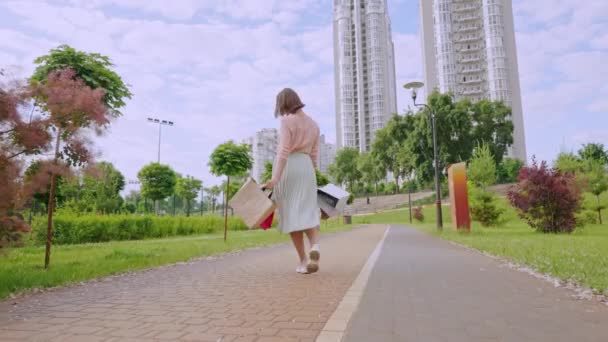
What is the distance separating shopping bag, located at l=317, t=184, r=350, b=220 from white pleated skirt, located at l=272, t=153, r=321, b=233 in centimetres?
47

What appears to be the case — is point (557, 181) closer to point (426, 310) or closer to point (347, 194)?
point (347, 194)

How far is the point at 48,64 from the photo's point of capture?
7.06 m

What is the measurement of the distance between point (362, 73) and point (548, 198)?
111 metres

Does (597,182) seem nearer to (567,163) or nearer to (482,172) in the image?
(567,163)

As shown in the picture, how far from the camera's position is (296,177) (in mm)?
4875

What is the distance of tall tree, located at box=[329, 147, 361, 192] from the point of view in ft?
251

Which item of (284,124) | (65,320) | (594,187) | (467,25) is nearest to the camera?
(65,320)

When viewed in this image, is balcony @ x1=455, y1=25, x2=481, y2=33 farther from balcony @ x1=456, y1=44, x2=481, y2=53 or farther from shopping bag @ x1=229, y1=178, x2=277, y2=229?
shopping bag @ x1=229, y1=178, x2=277, y2=229

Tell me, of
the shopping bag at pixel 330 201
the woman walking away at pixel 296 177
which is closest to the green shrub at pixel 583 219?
the shopping bag at pixel 330 201

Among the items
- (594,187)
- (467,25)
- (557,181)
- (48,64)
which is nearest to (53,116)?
(48,64)

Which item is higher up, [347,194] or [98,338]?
[347,194]

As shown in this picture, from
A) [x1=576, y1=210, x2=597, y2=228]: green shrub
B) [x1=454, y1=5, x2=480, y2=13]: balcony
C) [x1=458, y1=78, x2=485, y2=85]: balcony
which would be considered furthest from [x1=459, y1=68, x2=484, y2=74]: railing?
[x1=576, y1=210, x2=597, y2=228]: green shrub

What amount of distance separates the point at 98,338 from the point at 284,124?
120 inches

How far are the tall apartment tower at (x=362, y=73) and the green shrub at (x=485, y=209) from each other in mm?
98684
